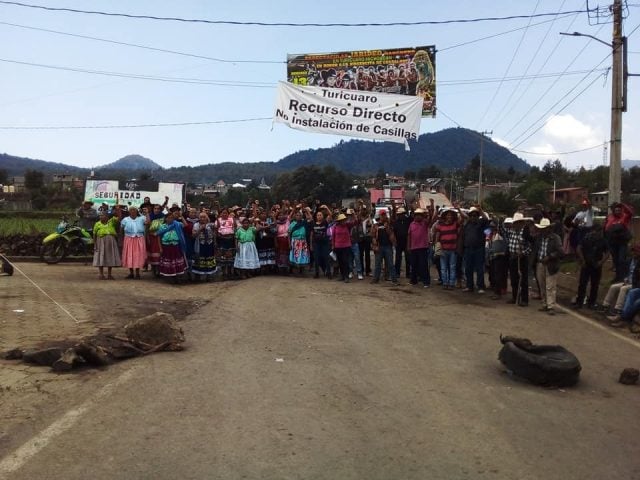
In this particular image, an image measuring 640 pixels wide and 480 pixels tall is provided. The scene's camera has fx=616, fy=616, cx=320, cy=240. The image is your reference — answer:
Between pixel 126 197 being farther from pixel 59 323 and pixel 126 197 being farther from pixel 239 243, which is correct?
pixel 59 323

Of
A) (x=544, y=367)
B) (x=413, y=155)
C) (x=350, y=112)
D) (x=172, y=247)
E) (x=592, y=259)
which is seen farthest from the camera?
(x=413, y=155)

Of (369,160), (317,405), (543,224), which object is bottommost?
(317,405)

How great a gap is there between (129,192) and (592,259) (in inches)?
1000

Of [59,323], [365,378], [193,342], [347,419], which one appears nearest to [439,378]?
[365,378]

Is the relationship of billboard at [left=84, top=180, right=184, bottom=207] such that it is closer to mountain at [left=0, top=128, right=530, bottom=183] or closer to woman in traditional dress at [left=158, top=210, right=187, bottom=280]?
woman in traditional dress at [left=158, top=210, right=187, bottom=280]

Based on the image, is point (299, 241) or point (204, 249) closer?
point (204, 249)

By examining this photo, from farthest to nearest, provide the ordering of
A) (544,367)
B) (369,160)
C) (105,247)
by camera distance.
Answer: (369,160), (105,247), (544,367)

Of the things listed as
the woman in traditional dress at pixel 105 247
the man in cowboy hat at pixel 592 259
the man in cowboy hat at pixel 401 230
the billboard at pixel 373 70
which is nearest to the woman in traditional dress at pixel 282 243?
the man in cowboy hat at pixel 401 230

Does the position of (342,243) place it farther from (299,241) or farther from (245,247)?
(245,247)

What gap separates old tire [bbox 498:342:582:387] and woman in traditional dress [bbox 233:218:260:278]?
8.59m

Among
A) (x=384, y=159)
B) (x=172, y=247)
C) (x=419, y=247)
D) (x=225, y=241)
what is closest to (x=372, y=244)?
(x=419, y=247)

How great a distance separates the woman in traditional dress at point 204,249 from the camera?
556 inches

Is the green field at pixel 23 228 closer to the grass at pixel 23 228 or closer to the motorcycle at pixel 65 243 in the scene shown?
the grass at pixel 23 228

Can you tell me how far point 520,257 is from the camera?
37.9 feet
